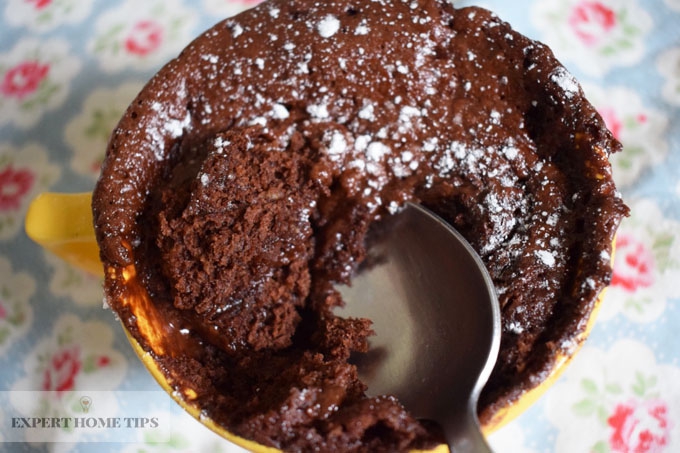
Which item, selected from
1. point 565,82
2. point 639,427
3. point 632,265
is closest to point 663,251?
point 632,265

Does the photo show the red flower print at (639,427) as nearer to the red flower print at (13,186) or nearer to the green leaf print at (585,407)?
the green leaf print at (585,407)

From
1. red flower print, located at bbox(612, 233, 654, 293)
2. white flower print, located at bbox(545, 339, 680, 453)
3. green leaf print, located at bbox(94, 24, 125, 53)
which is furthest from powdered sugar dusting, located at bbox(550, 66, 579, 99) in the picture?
green leaf print, located at bbox(94, 24, 125, 53)

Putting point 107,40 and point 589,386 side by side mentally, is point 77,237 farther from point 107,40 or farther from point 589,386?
point 589,386

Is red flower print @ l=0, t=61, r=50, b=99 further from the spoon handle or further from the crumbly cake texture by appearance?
the spoon handle

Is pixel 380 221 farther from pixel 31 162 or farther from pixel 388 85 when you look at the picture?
pixel 31 162

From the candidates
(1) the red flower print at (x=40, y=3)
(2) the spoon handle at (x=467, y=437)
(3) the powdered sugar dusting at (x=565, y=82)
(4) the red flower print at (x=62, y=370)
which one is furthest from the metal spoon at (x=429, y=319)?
(1) the red flower print at (x=40, y=3)
